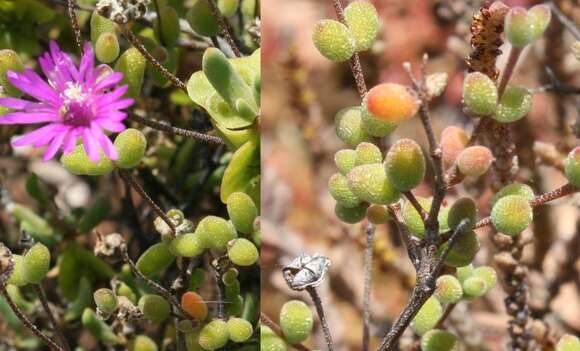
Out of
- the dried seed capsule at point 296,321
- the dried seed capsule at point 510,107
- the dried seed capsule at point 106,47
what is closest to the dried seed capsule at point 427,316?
the dried seed capsule at point 296,321

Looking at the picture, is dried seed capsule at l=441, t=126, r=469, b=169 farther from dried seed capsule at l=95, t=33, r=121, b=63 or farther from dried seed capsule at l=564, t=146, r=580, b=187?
dried seed capsule at l=95, t=33, r=121, b=63

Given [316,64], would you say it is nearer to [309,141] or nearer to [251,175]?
[309,141]

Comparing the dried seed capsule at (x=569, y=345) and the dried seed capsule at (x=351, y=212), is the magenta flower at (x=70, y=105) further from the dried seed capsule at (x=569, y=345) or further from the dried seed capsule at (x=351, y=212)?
the dried seed capsule at (x=569, y=345)

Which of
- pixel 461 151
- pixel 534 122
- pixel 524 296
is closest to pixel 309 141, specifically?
pixel 534 122

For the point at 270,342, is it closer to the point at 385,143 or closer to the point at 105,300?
the point at 105,300

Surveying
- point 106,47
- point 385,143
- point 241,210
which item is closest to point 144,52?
point 106,47

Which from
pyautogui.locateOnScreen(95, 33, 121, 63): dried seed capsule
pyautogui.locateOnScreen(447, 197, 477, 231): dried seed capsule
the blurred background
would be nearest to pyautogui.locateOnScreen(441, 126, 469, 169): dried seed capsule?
pyautogui.locateOnScreen(447, 197, 477, 231): dried seed capsule
